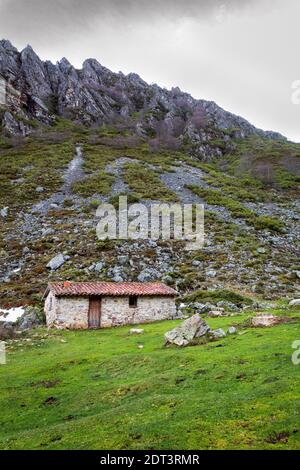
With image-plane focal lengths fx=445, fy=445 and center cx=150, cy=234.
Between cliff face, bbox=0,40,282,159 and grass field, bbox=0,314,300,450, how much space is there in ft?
326

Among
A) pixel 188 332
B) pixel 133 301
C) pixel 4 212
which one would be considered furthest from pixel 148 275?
pixel 4 212

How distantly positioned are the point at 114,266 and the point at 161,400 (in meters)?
30.2

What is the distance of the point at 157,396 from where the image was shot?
1497 centimetres

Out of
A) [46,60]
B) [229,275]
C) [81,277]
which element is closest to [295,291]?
[229,275]

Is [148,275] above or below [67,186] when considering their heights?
below

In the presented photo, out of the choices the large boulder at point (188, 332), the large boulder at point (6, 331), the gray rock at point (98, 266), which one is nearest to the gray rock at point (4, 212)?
the gray rock at point (98, 266)

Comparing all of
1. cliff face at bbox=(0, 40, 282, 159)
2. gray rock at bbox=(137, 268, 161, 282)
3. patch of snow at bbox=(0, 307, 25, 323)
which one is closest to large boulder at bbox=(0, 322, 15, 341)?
patch of snow at bbox=(0, 307, 25, 323)

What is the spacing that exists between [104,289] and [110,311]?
173cm

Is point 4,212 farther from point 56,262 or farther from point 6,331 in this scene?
point 6,331

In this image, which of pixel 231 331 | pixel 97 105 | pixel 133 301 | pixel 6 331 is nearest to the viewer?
pixel 231 331

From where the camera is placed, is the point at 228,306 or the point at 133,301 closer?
the point at 228,306

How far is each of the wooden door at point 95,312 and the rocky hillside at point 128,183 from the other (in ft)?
22.7

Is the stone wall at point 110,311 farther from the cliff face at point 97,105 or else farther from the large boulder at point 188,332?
the cliff face at point 97,105

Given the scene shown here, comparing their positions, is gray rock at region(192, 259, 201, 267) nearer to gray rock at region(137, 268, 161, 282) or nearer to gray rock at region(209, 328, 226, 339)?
gray rock at region(137, 268, 161, 282)
